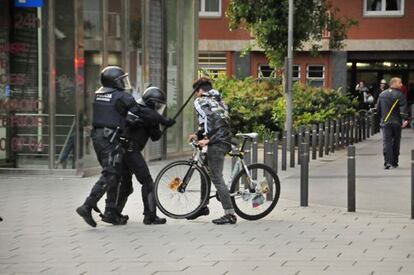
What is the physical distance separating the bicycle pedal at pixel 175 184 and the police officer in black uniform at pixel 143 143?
21cm

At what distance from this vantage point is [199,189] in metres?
10.8

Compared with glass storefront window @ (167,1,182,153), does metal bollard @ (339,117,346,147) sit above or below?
below

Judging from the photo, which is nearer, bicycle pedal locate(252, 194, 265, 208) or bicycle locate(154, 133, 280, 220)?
bicycle locate(154, 133, 280, 220)

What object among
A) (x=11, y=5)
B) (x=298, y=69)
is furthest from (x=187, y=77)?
(x=298, y=69)

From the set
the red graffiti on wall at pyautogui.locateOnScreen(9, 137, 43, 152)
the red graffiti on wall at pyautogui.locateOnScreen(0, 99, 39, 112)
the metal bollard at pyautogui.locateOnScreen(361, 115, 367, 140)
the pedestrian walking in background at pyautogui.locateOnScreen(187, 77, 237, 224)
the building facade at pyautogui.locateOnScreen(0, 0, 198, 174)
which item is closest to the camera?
the pedestrian walking in background at pyautogui.locateOnScreen(187, 77, 237, 224)

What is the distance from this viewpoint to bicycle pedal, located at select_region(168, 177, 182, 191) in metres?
10.9

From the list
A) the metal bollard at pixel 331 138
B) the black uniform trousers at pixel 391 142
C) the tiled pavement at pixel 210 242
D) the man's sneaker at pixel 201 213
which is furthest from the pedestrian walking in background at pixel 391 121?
the man's sneaker at pixel 201 213

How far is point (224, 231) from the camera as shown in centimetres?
1008

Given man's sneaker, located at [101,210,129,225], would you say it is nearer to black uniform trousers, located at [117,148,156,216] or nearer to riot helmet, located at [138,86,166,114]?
black uniform trousers, located at [117,148,156,216]

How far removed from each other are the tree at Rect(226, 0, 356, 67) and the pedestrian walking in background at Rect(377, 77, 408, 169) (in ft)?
25.6

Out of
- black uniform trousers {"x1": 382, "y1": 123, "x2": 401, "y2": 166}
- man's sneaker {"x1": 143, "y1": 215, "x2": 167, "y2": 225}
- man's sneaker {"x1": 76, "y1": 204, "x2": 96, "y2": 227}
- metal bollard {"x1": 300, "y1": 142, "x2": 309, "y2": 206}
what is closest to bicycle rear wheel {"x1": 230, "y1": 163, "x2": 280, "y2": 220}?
man's sneaker {"x1": 143, "y1": 215, "x2": 167, "y2": 225}

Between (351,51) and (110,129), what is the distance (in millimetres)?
30848

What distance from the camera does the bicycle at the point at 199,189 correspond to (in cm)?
1080

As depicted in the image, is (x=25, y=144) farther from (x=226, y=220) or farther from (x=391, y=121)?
(x=391, y=121)
